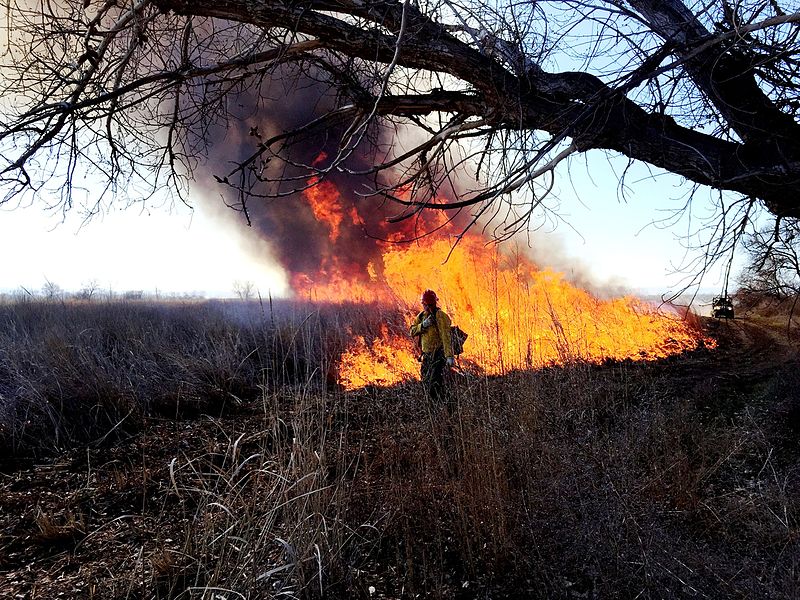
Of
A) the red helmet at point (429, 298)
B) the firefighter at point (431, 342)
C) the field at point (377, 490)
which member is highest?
the red helmet at point (429, 298)

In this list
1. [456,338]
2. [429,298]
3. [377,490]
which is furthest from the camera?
[429,298]

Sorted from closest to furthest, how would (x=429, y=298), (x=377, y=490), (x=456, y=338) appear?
(x=377, y=490) < (x=456, y=338) < (x=429, y=298)

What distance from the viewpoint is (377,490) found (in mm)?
4148

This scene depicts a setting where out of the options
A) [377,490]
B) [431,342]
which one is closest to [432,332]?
[431,342]

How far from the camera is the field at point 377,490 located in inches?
111

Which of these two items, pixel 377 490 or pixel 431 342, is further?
pixel 431 342

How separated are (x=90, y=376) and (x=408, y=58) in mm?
5799

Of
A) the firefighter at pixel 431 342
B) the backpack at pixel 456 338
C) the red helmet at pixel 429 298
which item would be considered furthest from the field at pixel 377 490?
the red helmet at pixel 429 298

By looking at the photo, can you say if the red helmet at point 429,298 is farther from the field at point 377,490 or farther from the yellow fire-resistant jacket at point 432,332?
the field at point 377,490

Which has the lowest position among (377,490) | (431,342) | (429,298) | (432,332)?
(377,490)

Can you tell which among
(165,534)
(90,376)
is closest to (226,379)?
(90,376)

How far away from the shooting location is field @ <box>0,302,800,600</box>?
9.28 feet

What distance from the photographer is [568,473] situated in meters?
4.05

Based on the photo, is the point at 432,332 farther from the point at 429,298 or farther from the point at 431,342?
the point at 429,298
